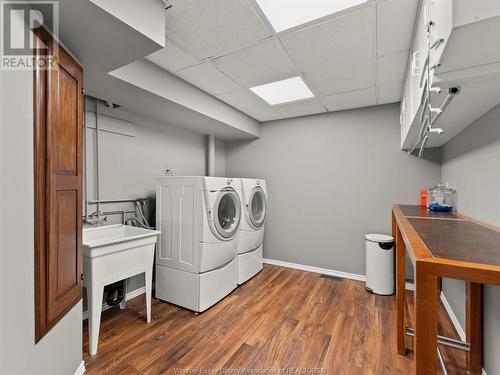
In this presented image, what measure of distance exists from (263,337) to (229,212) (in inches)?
54.7

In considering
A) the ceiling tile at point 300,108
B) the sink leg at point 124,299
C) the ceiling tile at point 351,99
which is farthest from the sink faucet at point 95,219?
the ceiling tile at point 351,99

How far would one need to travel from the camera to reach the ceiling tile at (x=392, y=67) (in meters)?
1.88

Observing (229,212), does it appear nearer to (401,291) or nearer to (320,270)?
(320,270)

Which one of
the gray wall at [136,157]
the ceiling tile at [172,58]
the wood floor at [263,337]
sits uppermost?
the ceiling tile at [172,58]

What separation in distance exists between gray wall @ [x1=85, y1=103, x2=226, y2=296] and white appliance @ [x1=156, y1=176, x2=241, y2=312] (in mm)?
335

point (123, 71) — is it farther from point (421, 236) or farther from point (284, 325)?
point (284, 325)

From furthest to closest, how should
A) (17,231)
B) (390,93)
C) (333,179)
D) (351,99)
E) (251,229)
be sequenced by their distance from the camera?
(333,179), (251,229), (351,99), (390,93), (17,231)

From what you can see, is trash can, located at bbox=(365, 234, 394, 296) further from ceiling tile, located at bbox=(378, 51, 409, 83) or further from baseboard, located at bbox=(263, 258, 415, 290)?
ceiling tile, located at bbox=(378, 51, 409, 83)

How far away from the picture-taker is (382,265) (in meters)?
2.66

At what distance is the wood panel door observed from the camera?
1.09 meters

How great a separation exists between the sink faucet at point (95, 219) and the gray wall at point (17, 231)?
1.20 m

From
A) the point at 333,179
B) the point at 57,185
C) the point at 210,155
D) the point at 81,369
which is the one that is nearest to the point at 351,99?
the point at 333,179

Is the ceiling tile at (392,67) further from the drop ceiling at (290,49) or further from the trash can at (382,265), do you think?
the trash can at (382,265)

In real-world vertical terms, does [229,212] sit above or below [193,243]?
above
